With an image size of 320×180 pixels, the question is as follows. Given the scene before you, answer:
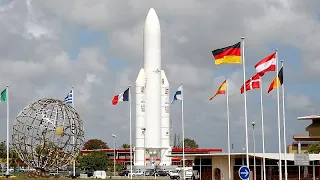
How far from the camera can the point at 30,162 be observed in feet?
201

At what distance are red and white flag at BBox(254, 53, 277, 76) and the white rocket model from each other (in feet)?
206

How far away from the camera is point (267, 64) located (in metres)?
43.2

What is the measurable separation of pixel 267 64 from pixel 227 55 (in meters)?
2.81

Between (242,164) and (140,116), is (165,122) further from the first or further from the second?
(242,164)

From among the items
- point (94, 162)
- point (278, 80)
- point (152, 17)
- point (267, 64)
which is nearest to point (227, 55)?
point (267, 64)

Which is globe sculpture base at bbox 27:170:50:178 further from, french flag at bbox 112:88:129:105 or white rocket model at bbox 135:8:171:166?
white rocket model at bbox 135:8:171:166

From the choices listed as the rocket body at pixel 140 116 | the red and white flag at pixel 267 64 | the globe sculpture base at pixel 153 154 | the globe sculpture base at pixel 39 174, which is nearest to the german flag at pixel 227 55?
the red and white flag at pixel 267 64

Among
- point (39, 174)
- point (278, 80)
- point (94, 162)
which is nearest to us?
point (278, 80)

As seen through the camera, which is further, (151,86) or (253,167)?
(151,86)

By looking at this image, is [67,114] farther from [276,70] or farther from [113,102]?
[276,70]

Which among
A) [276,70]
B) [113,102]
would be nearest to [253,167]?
[113,102]

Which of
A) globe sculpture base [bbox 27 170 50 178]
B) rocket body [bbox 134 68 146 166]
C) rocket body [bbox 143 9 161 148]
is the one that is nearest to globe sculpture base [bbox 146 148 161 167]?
rocket body [bbox 143 9 161 148]

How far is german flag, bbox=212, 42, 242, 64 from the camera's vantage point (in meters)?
43.0

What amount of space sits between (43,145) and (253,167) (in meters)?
29.2
